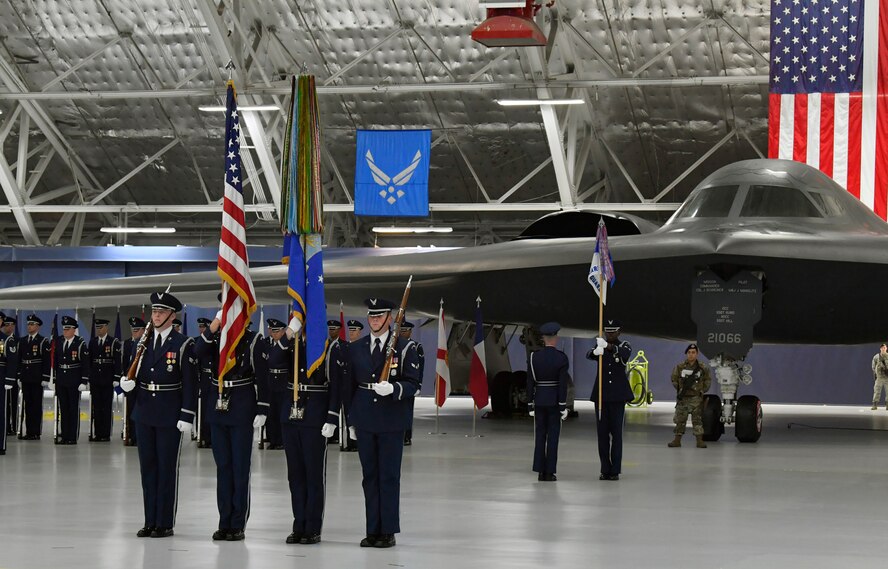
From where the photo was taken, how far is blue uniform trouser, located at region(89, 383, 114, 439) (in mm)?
14570

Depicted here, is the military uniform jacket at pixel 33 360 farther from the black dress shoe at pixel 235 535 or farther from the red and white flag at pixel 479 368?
the black dress shoe at pixel 235 535

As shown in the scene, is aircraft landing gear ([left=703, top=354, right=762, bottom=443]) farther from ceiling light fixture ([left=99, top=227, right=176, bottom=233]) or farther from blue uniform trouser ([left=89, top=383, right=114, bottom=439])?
ceiling light fixture ([left=99, top=227, right=176, bottom=233])

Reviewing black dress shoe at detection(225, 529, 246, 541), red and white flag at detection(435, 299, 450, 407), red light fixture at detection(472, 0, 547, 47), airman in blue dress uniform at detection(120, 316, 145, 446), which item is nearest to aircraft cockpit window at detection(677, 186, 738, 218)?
red light fixture at detection(472, 0, 547, 47)

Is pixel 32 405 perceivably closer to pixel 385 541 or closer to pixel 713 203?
pixel 713 203

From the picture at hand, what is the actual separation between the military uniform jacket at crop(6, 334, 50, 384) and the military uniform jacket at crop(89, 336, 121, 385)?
575 mm

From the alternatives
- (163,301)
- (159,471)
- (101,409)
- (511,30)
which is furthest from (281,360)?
(511,30)

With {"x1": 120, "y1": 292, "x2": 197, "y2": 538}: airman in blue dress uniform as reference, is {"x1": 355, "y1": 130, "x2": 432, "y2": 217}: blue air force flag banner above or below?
above

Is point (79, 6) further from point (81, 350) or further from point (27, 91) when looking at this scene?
point (81, 350)

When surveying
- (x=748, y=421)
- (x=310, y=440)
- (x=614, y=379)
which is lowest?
(x=748, y=421)

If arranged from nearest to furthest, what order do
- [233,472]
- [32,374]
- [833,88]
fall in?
[233,472]
[32,374]
[833,88]

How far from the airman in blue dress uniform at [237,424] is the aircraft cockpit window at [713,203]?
8232 millimetres

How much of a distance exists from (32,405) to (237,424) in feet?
28.1

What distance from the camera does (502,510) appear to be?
27.7ft

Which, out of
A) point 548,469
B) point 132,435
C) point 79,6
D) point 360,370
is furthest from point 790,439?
point 79,6
